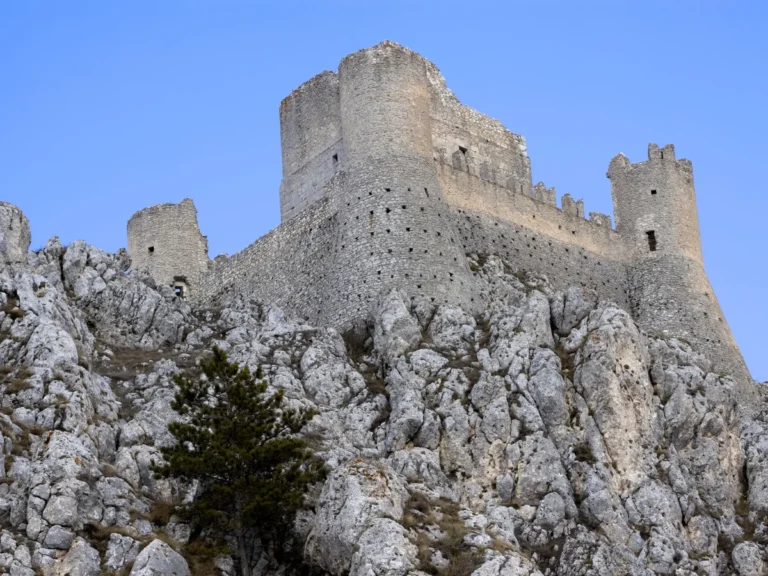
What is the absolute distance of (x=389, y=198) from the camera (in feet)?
198

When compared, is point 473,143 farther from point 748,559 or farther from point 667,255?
point 748,559

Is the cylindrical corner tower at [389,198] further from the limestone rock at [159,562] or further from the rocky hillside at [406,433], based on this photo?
the limestone rock at [159,562]

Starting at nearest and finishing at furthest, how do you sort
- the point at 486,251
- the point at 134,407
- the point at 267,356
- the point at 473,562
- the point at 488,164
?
1. the point at 473,562
2. the point at 134,407
3. the point at 267,356
4. the point at 486,251
5. the point at 488,164

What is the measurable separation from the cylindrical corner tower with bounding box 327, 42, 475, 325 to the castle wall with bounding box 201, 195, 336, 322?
1497mm

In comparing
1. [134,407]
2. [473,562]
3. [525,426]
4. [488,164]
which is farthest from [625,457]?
[488,164]

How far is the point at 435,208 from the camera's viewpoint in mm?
60969

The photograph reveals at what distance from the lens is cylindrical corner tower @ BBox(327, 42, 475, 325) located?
5834 cm

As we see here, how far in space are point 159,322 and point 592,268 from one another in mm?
20424

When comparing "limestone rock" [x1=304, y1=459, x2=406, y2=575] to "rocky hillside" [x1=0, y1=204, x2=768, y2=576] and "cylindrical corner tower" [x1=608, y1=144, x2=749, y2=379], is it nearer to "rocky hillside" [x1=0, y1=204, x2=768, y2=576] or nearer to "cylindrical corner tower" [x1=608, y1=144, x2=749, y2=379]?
"rocky hillside" [x1=0, y1=204, x2=768, y2=576]

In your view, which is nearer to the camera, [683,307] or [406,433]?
[406,433]

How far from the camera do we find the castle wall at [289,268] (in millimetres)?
62000

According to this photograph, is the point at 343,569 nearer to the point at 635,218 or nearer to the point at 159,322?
the point at 159,322

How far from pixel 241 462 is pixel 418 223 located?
19408mm

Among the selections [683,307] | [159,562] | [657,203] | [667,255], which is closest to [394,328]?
[159,562]
